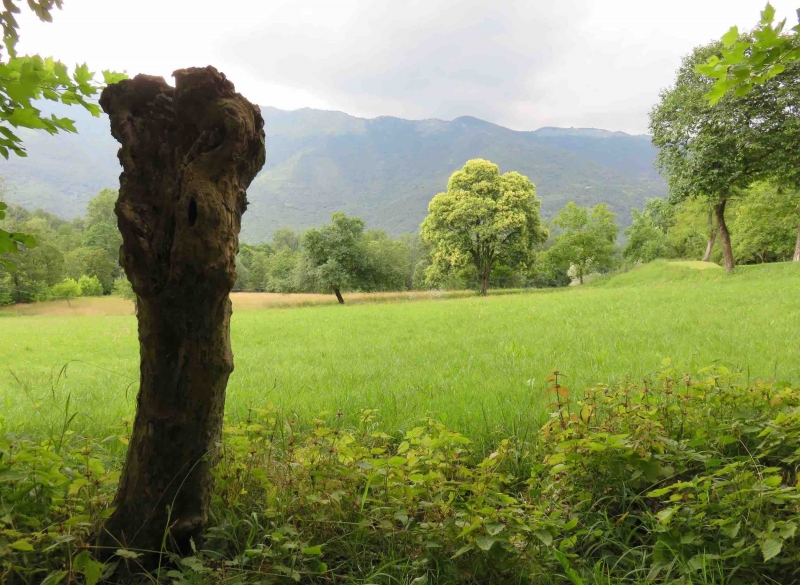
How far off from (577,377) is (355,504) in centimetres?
411

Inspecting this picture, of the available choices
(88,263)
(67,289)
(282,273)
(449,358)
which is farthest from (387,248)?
(449,358)

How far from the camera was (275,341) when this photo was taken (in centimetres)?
1177

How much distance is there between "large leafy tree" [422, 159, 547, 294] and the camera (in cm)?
3291

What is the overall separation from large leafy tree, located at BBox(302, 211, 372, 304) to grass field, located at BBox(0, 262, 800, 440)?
22728 millimetres

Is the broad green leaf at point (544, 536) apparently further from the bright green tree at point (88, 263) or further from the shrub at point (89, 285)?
the bright green tree at point (88, 263)

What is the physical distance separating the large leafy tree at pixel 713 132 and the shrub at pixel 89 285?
49.3 meters

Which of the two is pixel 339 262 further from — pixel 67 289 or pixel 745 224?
pixel 745 224

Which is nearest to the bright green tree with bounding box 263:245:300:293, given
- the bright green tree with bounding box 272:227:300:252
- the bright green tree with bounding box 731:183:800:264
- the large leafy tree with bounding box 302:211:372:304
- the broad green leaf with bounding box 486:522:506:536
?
the large leafy tree with bounding box 302:211:372:304

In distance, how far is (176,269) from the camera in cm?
179

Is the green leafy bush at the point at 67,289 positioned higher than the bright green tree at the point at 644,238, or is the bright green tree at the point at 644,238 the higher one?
the bright green tree at the point at 644,238

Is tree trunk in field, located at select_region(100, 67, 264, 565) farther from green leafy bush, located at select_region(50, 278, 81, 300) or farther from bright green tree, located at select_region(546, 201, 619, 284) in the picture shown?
bright green tree, located at select_region(546, 201, 619, 284)

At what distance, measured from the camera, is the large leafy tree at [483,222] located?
108ft

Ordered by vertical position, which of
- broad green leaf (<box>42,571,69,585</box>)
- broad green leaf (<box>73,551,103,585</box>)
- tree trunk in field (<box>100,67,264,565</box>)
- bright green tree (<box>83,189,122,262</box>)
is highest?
bright green tree (<box>83,189,122,262</box>)

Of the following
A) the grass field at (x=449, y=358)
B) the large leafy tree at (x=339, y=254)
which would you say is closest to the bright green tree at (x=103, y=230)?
the large leafy tree at (x=339, y=254)
